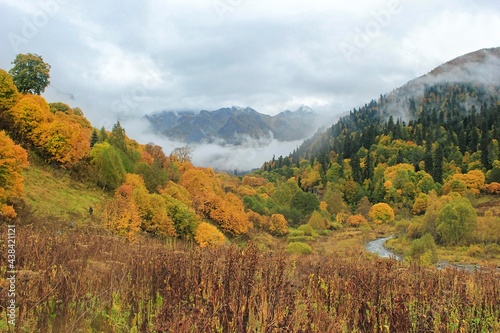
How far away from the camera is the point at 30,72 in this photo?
62.2m

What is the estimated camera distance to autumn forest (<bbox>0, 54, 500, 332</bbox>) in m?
5.38

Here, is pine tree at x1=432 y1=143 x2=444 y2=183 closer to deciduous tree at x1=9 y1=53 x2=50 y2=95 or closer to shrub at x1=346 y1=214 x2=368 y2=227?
shrub at x1=346 y1=214 x2=368 y2=227

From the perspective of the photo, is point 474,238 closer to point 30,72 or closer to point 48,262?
point 48,262

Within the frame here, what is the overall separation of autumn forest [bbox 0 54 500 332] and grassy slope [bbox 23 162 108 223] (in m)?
0.20

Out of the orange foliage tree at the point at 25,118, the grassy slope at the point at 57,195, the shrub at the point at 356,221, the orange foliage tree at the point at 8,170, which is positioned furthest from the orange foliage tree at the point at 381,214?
the orange foliage tree at the point at 8,170

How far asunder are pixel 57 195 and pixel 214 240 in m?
22.9

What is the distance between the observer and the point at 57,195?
3803 centimetres

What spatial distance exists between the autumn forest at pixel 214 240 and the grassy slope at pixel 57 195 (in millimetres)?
202

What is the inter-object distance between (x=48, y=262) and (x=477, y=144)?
544 feet

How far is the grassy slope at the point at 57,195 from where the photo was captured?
110 feet

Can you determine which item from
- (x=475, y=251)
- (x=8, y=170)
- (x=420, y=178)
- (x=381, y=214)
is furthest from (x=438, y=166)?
(x=8, y=170)

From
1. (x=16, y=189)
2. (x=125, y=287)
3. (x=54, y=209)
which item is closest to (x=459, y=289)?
(x=125, y=287)

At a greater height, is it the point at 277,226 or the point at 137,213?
the point at 137,213

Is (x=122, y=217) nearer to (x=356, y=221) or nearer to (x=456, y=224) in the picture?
(x=456, y=224)
